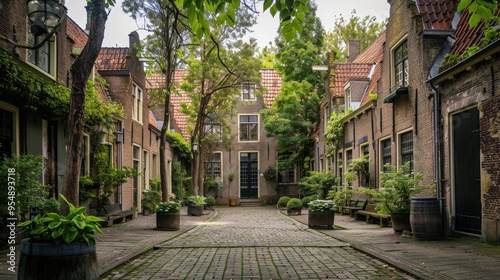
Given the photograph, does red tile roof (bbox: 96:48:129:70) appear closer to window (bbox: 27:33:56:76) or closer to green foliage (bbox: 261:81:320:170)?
window (bbox: 27:33:56:76)

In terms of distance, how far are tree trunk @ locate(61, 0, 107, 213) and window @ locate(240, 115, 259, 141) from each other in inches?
1142

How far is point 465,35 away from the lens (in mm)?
11180

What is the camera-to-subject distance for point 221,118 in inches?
1109

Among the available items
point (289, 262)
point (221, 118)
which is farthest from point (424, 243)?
point (221, 118)

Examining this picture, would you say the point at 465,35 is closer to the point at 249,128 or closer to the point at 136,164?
the point at 136,164

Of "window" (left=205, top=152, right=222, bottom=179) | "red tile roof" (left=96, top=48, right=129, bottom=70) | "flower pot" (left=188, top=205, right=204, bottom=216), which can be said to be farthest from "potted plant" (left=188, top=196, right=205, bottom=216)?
"window" (left=205, top=152, right=222, bottom=179)

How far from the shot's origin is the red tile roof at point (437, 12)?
12.6 metres

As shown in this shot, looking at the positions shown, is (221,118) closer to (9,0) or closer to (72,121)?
(9,0)

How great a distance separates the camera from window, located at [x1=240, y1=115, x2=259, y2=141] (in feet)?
120

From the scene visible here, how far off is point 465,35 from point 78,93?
8.76 m

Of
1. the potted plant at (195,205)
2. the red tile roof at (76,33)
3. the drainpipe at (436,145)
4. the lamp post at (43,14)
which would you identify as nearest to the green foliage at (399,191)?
the drainpipe at (436,145)

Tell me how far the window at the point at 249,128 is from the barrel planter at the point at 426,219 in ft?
87.5

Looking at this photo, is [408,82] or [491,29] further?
[408,82]

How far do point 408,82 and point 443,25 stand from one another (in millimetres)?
1859
